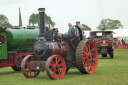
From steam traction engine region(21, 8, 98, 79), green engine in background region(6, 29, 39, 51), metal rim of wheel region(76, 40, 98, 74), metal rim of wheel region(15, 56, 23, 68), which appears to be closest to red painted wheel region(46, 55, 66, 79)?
steam traction engine region(21, 8, 98, 79)

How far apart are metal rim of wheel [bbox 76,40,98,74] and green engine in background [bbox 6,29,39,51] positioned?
351cm

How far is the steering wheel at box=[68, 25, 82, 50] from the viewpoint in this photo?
9.33 meters

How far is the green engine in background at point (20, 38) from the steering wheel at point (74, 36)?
3298 mm

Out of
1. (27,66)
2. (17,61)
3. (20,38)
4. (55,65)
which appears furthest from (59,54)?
(20,38)

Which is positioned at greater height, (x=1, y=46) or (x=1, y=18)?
(x=1, y=18)

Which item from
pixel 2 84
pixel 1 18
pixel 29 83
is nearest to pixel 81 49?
pixel 29 83

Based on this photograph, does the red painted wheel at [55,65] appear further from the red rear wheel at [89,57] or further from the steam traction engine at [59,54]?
the red rear wheel at [89,57]

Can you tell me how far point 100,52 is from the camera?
1847 cm

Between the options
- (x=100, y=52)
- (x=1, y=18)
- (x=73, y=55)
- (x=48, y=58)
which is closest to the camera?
(x=48, y=58)

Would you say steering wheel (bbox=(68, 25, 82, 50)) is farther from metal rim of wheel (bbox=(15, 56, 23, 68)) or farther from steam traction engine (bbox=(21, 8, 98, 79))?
metal rim of wheel (bbox=(15, 56, 23, 68))

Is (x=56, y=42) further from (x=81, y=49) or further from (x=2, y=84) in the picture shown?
(x=2, y=84)

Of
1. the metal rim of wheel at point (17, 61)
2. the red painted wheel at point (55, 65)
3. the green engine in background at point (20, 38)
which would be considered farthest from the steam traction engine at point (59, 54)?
the green engine in background at point (20, 38)

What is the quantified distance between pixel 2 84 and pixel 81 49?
2981mm

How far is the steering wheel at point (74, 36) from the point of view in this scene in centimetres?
933
